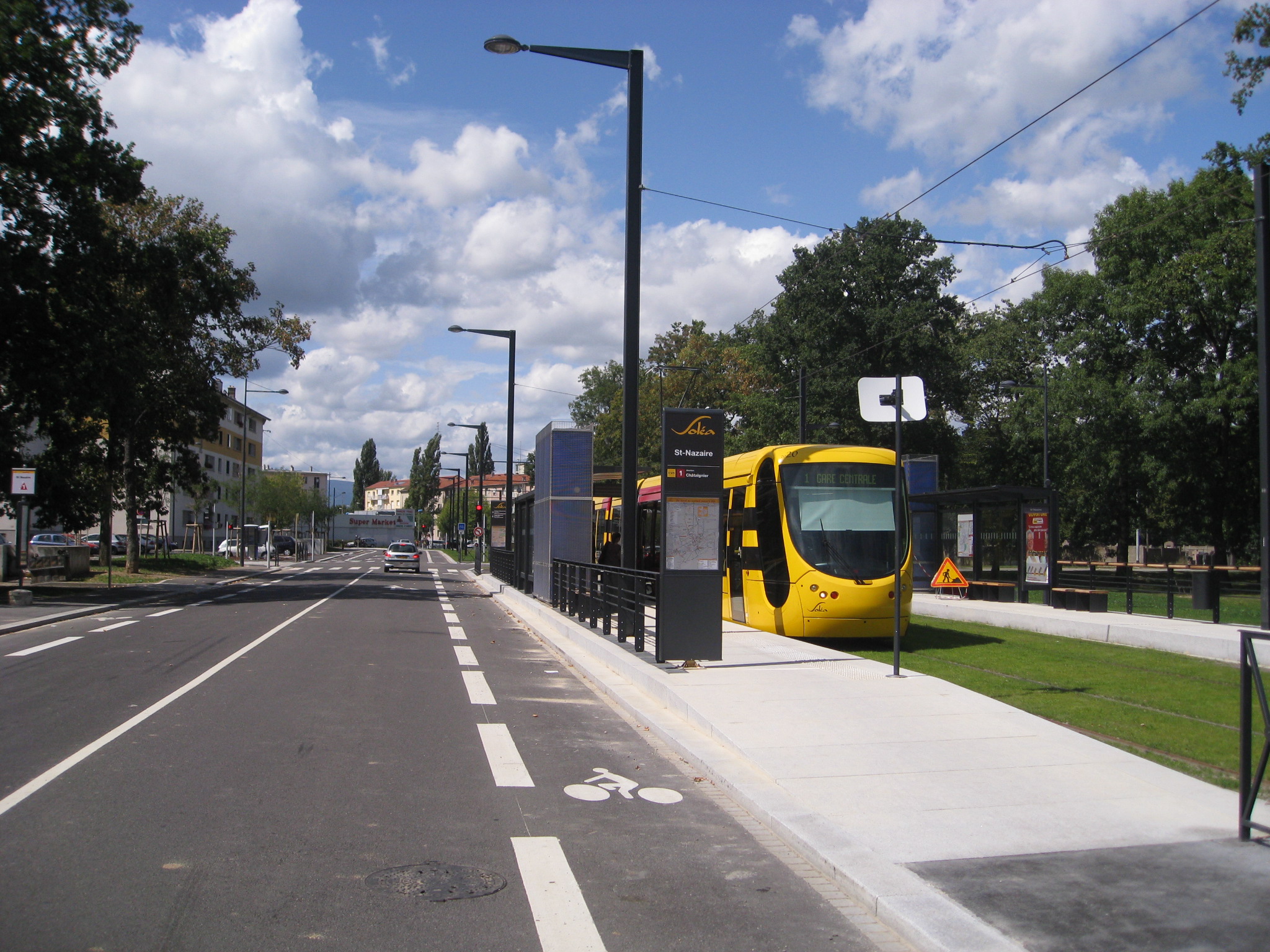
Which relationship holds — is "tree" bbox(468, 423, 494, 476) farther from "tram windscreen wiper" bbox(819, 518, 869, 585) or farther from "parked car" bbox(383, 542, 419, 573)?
"tram windscreen wiper" bbox(819, 518, 869, 585)

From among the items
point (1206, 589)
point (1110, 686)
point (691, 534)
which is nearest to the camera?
point (1110, 686)

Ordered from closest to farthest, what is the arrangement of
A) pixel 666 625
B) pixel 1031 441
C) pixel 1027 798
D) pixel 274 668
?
1. pixel 1027 798
2. pixel 666 625
3. pixel 274 668
4. pixel 1031 441

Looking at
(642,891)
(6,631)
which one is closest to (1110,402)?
(6,631)

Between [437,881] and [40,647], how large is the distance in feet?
41.1

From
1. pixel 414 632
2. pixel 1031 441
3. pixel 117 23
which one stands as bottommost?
pixel 414 632

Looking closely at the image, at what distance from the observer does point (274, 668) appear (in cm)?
1250

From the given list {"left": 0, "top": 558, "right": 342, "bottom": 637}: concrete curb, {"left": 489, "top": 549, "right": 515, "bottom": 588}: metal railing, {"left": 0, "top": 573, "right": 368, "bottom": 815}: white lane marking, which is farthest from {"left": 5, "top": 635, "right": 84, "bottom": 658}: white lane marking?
{"left": 489, "top": 549, "right": 515, "bottom": 588}: metal railing

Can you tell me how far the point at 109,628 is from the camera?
1805 cm

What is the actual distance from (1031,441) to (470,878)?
48.4 m

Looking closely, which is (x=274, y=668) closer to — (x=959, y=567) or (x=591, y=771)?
(x=591, y=771)

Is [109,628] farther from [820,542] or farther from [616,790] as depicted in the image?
[616,790]

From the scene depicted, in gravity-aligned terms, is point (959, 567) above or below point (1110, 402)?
below

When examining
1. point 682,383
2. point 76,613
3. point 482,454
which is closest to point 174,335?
point 76,613

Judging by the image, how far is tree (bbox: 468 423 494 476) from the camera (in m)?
79.2
